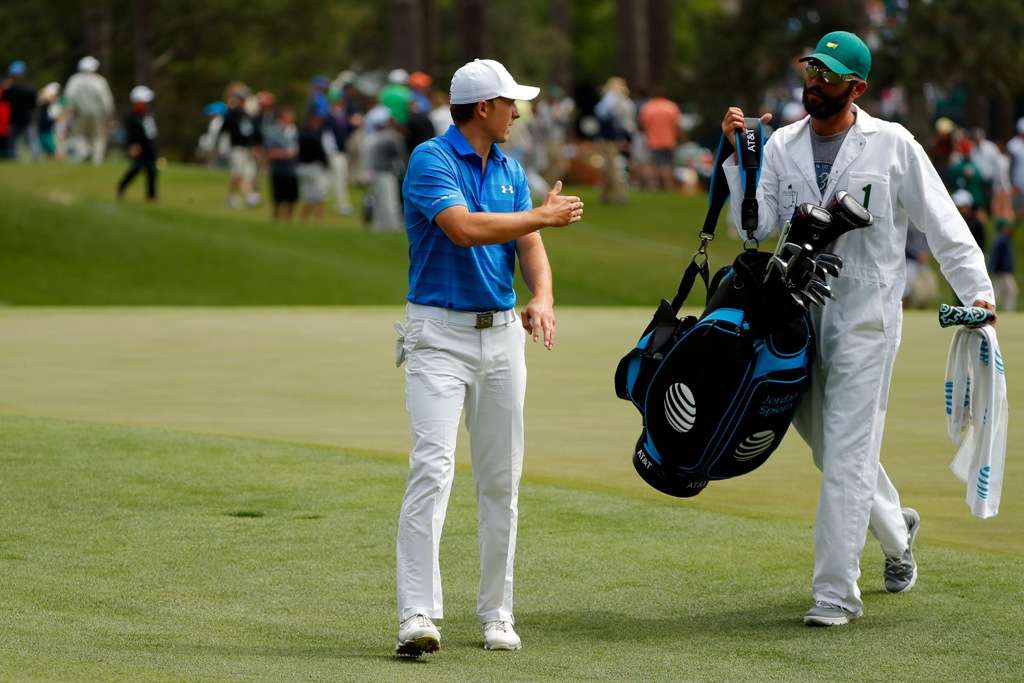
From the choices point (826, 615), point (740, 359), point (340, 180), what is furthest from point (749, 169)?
point (340, 180)

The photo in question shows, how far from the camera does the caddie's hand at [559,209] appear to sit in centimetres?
651

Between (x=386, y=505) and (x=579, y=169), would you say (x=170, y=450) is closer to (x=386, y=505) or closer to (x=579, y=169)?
(x=386, y=505)

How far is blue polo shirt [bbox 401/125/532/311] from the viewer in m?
6.61

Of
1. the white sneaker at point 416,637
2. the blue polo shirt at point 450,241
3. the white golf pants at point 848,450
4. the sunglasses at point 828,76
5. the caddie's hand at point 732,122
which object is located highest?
the sunglasses at point 828,76

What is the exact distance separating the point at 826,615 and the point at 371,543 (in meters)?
2.26

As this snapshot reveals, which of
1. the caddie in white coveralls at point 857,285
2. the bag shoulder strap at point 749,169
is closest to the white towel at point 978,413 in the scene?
the caddie in white coveralls at point 857,285

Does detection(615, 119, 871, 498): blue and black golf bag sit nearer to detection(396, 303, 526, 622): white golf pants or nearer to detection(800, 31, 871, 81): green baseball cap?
detection(800, 31, 871, 81): green baseball cap

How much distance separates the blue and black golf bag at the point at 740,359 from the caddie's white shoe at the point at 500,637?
3.10ft

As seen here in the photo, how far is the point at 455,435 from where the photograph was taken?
22.1 ft

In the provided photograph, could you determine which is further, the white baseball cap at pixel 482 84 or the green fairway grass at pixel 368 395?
the green fairway grass at pixel 368 395

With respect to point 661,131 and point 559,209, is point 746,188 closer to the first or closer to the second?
point 559,209

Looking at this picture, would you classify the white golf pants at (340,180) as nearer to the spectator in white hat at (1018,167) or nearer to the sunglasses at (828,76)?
the spectator in white hat at (1018,167)

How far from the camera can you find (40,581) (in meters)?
7.53

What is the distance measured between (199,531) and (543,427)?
13.1 ft
